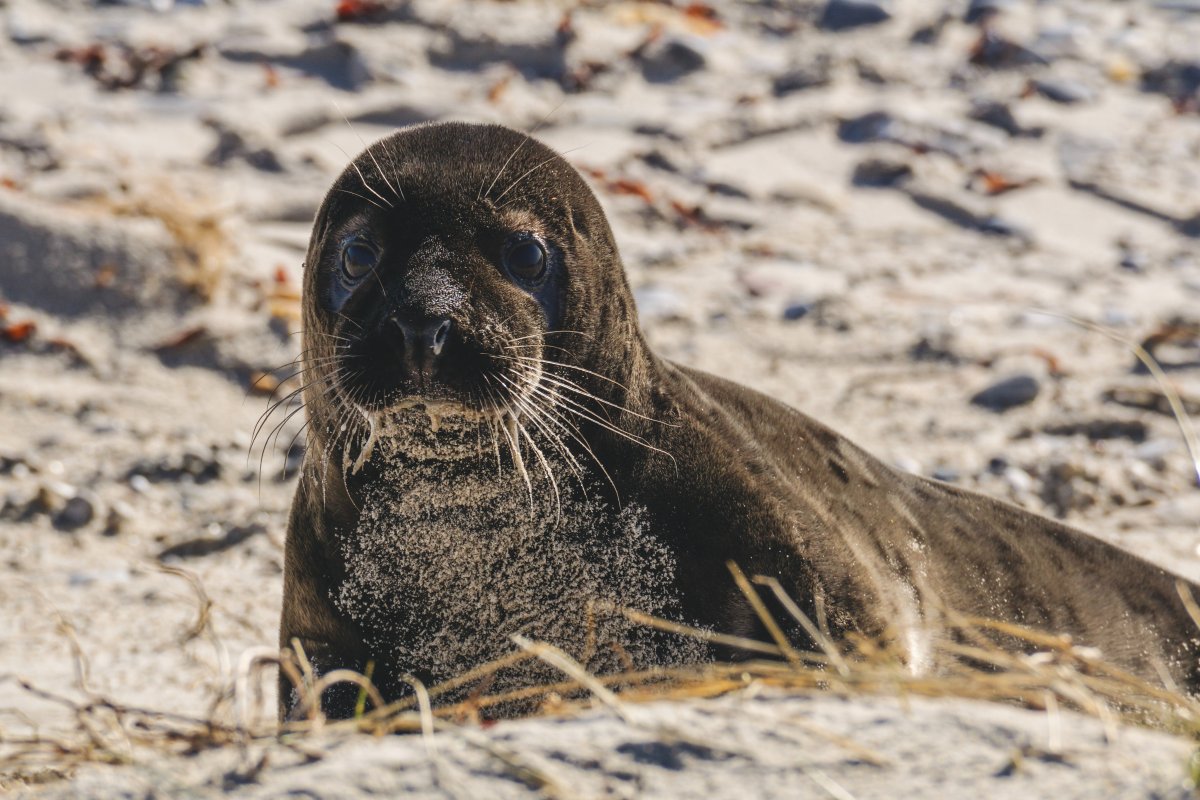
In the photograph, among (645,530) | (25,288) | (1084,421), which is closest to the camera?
(645,530)

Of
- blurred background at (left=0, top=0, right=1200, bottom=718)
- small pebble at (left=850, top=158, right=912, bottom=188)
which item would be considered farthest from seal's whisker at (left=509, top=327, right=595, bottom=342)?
small pebble at (left=850, top=158, right=912, bottom=188)

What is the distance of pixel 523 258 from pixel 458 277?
258 millimetres

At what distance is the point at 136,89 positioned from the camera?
27.5 ft

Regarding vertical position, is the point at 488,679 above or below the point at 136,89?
below

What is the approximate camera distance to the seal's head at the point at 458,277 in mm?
2818

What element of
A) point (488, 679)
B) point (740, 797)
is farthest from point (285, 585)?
point (740, 797)

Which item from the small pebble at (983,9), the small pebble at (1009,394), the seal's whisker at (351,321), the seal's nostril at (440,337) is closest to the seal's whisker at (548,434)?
the seal's nostril at (440,337)

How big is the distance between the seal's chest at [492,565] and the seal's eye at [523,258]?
1.38 ft

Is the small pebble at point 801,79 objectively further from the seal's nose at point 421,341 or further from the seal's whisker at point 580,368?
the seal's nose at point 421,341

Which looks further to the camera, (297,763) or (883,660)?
(883,660)

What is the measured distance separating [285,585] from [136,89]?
5636mm

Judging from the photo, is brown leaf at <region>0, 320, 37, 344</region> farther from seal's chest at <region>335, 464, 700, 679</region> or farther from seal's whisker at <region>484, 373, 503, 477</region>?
seal's whisker at <region>484, 373, 503, 477</region>

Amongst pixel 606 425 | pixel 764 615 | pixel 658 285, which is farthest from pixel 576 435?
pixel 658 285

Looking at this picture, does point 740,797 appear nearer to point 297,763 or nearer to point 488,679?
point 297,763
